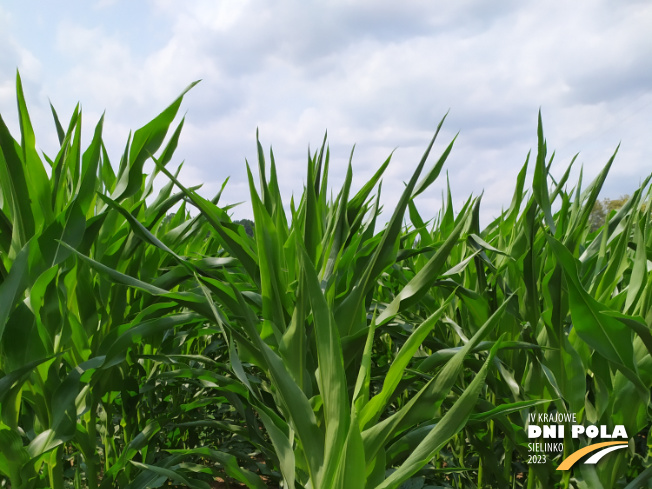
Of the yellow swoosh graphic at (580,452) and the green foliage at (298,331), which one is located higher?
→ the green foliage at (298,331)

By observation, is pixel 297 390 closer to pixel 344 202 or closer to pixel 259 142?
pixel 344 202

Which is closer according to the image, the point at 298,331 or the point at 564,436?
the point at 298,331

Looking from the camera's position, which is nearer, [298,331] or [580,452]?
[298,331]

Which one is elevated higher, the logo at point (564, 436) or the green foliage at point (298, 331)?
the green foliage at point (298, 331)

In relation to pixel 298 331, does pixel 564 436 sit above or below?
below

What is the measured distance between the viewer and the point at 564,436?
117cm

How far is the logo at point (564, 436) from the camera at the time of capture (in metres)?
1.10

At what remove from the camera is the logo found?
3.61 ft

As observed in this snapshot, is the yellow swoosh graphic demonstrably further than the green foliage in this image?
Yes

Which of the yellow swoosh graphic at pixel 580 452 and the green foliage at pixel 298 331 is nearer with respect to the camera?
the green foliage at pixel 298 331

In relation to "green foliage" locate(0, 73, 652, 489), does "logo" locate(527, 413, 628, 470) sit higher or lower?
lower

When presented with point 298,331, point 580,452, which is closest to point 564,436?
point 580,452

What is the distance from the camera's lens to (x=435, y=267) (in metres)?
0.99

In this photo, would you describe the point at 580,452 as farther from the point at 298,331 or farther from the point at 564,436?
the point at 298,331
